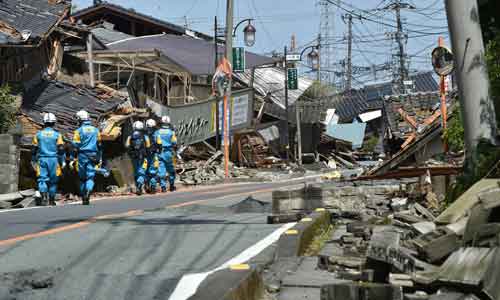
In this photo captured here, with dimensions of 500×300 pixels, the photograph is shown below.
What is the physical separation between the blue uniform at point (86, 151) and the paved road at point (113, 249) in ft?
11.5

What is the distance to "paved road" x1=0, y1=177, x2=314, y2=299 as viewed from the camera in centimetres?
561

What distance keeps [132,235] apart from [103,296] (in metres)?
3.16

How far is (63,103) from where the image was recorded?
2253 centimetres

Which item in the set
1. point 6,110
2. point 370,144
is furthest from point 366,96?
point 6,110

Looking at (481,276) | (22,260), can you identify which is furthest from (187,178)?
(481,276)

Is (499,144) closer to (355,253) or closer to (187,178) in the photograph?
(355,253)

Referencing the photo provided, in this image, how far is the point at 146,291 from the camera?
547 cm

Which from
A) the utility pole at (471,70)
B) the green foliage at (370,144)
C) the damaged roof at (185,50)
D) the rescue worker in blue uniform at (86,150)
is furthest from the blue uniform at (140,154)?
the green foliage at (370,144)

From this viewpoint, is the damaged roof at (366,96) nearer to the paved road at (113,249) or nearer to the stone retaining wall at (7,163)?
the stone retaining wall at (7,163)

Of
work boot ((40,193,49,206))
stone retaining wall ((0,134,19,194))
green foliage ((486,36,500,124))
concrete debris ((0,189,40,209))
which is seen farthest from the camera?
stone retaining wall ((0,134,19,194))

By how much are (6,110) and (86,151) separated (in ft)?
18.7

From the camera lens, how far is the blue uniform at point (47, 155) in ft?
49.0

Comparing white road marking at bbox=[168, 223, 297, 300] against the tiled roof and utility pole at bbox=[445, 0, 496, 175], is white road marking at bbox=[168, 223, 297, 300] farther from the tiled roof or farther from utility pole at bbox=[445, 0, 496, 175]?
the tiled roof

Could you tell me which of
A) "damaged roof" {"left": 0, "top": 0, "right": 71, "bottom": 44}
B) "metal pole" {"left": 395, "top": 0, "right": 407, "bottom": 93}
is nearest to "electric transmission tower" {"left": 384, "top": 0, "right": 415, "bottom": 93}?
"metal pole" {"left": 395, "top": 0, "right": 407, "bottom": 93}
